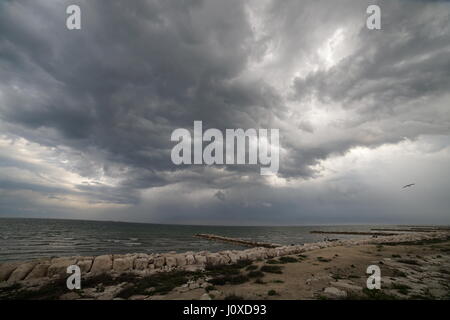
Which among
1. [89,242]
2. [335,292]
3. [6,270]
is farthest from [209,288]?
[89,242]

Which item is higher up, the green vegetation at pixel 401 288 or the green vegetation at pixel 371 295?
the green vegetation at pixel 371 295

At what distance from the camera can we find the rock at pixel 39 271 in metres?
13.8

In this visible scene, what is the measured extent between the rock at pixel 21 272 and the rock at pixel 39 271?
0.29 metres

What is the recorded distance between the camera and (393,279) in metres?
11.8

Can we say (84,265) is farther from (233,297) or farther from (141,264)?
(233,297)

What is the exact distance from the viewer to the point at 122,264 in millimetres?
15844

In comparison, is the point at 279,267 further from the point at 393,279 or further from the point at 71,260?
the point at 71,260

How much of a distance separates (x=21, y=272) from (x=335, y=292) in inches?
796

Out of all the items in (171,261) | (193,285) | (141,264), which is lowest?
(171,261)

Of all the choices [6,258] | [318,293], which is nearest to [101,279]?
[318,293]

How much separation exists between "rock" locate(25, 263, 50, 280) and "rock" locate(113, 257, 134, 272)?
4.46 metres

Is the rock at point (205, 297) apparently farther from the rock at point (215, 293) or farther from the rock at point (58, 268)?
the rock at point (58, 268)
